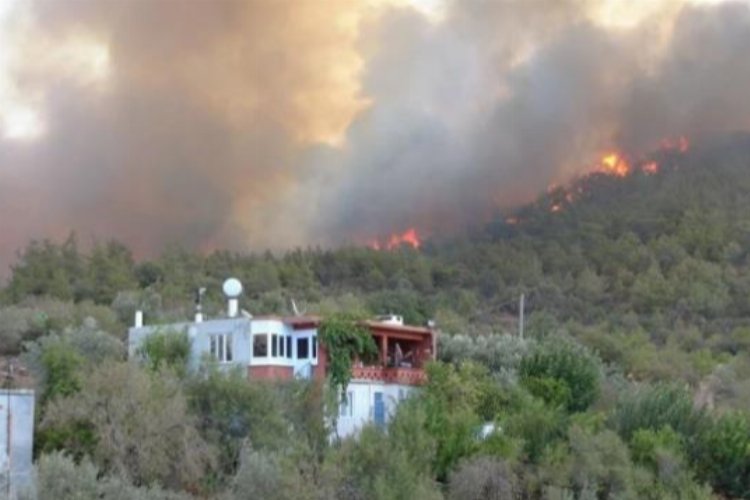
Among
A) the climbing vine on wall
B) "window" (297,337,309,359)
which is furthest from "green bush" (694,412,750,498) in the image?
"window" (297,337,309,359)

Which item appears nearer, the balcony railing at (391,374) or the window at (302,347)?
the balcony railing at (391,374)

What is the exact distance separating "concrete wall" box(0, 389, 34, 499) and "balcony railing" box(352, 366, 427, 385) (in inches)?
486

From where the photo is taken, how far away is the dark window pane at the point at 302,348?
50.0 metres

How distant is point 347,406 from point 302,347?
2491 millimetres

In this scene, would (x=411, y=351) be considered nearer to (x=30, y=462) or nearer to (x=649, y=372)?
(x=30, y=462)

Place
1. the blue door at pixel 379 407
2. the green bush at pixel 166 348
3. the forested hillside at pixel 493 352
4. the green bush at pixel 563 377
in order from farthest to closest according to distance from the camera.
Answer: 1. the green bush at pixel 563 377
2. the blue door at pixel 379 407
3. the green bush at pixel 166 348
4. the forested hillside at pixel 493 352

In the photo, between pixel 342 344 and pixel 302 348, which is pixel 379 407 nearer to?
pixel 342 344

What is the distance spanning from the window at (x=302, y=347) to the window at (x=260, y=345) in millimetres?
1059

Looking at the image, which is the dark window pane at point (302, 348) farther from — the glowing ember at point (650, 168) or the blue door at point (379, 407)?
the glowing ember at point (650, 168)

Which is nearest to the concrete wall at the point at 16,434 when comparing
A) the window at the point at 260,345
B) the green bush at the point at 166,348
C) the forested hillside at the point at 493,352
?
the forested hillside at the point at 493,352

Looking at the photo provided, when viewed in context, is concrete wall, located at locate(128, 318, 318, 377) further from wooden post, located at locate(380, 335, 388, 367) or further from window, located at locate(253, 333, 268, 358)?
wooden post, located at locate(380, 335, 388, 367)

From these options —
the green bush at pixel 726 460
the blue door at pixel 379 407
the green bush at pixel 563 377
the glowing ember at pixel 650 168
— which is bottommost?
the green bush at pixel 726 460

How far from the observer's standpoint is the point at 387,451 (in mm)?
41094

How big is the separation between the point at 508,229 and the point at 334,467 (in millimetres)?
77233
